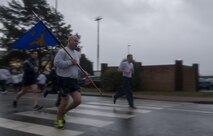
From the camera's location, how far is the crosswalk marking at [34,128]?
7441mm

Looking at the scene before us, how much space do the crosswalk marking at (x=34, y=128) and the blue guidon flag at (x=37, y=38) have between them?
2021mm

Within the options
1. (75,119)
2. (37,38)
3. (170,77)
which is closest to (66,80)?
(75,119)

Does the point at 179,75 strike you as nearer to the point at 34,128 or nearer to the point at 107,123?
the point at 107,123

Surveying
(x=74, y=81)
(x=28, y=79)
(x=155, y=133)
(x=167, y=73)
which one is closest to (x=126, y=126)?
(x=155, y=133)

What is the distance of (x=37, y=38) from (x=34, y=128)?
10.1 ft

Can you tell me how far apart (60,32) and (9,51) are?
5.88 metres

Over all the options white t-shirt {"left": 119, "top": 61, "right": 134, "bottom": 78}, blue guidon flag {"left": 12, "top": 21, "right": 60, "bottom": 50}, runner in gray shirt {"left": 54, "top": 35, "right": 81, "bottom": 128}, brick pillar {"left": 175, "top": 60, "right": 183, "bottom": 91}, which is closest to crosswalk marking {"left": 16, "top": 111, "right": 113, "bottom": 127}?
runner in gray shirt {"left": 54, "top": 35, "right": 81, "bottom": 128}

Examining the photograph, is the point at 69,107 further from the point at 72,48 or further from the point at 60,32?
the point at 60,32

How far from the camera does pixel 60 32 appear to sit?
1752 inches

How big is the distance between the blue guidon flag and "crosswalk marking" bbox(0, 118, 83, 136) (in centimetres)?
202

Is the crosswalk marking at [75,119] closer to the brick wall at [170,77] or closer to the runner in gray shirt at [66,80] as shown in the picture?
the runner in gray shirt at [66,80]

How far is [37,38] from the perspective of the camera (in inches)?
408

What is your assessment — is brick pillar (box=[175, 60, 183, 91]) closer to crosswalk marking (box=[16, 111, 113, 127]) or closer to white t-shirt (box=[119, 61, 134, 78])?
white t-shirt (box=[119, 61, 134, 78])

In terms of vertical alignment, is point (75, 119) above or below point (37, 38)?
below
